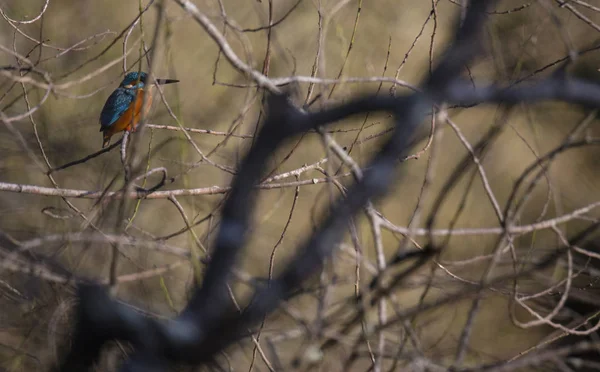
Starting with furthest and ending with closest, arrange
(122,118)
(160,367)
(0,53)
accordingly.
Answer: (0,53) → (122,118) → (160,367)

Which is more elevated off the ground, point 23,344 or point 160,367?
point 160,367

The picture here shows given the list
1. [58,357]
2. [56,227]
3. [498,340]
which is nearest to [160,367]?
[58,357]

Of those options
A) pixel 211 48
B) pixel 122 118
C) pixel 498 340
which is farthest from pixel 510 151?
pixel 122 118

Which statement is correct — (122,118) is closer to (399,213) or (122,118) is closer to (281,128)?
(399,213)

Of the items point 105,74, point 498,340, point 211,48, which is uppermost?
point 211,48

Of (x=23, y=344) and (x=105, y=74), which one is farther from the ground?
(x=105, y=74)

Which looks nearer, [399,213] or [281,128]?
[281,128]

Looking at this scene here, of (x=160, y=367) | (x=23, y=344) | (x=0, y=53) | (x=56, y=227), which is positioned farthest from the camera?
(x=0, y=53)

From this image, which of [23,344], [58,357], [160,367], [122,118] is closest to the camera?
[160,367]

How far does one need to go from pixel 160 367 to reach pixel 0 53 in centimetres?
409

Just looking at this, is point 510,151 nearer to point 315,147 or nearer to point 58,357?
point 315,147

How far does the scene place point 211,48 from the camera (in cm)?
451

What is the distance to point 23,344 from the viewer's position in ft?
5.30

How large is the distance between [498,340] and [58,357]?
13.4 ft
